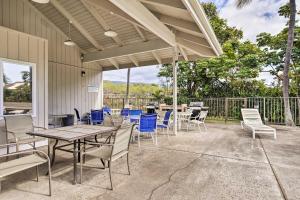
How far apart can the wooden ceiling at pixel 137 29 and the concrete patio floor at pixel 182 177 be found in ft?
9.42

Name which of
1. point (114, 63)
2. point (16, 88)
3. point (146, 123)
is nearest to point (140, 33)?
point (114, 63)

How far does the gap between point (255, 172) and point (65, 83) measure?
23.4 ft

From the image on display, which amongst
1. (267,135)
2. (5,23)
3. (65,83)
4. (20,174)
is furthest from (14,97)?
(267,135)

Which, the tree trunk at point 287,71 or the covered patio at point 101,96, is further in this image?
the tree trunk at point 287,71

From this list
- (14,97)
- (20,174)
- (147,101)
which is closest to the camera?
(20,174)

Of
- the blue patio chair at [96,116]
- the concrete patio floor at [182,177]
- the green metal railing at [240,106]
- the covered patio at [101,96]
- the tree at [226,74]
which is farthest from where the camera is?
the tree at [226,74]

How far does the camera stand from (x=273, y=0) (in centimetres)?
1053

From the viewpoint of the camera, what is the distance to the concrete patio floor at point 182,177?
8.29ft

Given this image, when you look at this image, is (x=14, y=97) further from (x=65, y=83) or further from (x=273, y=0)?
(x=273, y=0)

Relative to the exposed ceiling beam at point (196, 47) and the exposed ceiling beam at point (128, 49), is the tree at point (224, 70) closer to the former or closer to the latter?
the exposed ceiling beam at point (196, 47)

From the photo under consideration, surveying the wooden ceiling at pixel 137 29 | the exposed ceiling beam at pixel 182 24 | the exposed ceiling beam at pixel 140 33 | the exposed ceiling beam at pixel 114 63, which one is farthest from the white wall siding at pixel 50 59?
the exposed ceiling beam at pixel 182 24

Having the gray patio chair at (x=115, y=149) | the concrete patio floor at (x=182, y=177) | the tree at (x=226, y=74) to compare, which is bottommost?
the concrete patio floor at (x=182, y=177)

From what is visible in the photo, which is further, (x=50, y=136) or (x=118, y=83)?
(x=118, y=83)

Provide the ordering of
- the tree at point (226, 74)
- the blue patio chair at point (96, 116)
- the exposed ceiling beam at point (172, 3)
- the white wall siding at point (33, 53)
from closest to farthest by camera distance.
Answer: the exposed ceiling beam at point (172, 3), the white wall siding at point (33, 53), the blue patio chair at point (96, 116), the tree at point (226, 74)
